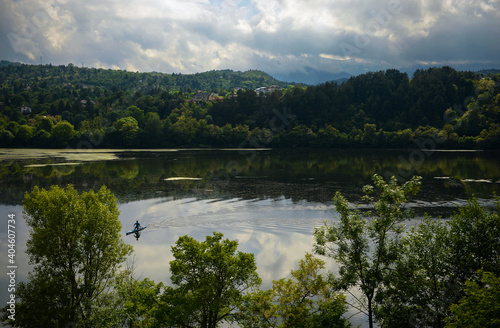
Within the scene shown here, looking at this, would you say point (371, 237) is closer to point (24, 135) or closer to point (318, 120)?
point (318, 120)

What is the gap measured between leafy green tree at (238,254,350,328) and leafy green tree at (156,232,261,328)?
1.12 meters

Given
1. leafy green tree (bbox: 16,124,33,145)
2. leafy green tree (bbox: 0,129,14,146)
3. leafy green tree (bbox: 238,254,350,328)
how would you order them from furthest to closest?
leafy green tree (bbox: 16,124,33,145) → leafy green tree (bbox: 0,129,14,146) → leafy green tree (bbox: 238,254,350,328)

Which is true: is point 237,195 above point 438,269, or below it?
below

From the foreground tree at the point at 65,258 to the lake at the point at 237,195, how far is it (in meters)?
4.88

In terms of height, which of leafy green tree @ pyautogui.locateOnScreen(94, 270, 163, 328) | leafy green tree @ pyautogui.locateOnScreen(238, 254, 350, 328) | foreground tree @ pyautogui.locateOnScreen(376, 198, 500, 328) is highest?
foreground tree @ pyautogui.locateOnScreen(376, 198, 500, 328)

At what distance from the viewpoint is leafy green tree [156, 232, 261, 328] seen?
2122 cm

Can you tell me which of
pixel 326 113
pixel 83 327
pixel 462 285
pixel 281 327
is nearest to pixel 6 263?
pixel 83 327

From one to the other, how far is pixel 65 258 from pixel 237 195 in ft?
115

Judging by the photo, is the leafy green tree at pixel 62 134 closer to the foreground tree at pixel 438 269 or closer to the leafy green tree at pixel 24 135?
the leafy green tree at pixel 24 135

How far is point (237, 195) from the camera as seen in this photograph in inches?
2279

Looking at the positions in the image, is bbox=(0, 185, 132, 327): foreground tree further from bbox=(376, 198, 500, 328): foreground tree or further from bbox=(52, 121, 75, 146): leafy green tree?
bbox=(52, 121, 75, 146): leafy green tree

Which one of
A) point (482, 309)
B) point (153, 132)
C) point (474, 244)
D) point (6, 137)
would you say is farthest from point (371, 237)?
point (6, 137)

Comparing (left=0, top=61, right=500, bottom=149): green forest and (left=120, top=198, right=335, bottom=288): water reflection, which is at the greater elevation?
(left=0, top=61, right=500, bottom=149): green forest

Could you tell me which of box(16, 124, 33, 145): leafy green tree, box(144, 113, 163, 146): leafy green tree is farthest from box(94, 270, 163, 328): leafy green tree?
box(16, 124, 33, 145): leafy green tree
